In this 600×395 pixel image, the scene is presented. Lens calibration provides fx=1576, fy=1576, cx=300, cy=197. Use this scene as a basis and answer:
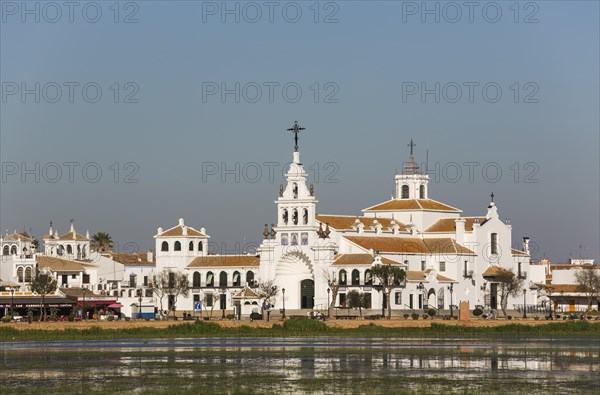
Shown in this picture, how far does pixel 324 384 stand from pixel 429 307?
7949cm

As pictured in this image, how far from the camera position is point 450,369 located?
67.2 m

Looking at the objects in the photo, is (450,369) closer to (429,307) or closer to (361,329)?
(361,329)

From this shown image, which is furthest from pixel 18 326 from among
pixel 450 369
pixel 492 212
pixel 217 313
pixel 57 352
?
pixel 492 212

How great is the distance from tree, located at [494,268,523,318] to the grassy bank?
3746cm

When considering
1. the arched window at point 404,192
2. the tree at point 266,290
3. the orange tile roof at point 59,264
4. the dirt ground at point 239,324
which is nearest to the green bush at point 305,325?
the dirt ground at point 239,324

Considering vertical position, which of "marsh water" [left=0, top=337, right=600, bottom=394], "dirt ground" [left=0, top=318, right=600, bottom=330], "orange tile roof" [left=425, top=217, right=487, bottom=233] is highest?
"orange tile roof" [left=425, top=217, right=487, bottom=233]

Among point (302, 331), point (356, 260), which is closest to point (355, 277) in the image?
point (356, 260)

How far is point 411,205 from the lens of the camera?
154 meters

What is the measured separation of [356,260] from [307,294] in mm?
7058

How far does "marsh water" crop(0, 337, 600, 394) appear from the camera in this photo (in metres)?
59.8

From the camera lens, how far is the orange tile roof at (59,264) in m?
147

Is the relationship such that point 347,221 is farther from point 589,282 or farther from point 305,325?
point 305,325

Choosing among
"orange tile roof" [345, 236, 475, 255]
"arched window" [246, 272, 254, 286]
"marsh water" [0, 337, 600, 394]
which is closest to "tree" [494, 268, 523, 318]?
"orange tile roof" [345, 236, 475, 255]

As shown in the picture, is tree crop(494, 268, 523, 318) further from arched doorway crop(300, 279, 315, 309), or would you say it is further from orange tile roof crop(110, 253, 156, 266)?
orange tile roof crop(110, 253, 156, 266)
